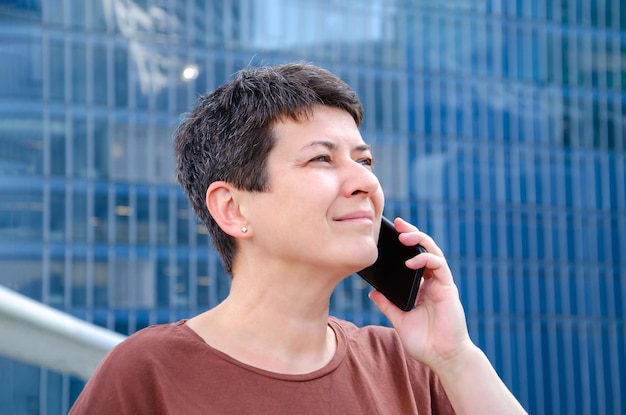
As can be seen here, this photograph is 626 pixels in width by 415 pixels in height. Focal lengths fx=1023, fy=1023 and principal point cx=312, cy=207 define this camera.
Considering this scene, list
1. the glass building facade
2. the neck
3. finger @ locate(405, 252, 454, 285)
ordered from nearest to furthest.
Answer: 1. the neck
2. finger @ locate(405, 252, 454, 285)
3. the glass building facade

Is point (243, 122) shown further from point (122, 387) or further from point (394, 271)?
point (122, 387)

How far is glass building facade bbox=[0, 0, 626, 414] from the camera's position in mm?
35125

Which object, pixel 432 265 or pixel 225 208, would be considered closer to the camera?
pixel 225 208

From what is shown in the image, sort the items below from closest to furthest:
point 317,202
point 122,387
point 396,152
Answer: point 122,387 → point 317,202 → point 396,152

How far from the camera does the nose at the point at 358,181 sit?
8.21ft

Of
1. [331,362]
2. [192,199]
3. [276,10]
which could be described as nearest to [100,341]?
[192,199]

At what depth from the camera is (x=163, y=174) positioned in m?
37.0

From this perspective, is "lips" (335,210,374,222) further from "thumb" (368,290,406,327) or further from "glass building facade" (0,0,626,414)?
"glass building facade" (0,0,626,414)

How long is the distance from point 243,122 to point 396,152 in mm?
38838

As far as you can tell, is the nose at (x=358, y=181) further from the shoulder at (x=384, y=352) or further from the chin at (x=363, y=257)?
the shoulder at (x=384, y=352)

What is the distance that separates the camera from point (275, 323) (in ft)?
8.49

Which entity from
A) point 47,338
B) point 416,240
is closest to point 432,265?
point 416,240

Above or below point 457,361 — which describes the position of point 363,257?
above

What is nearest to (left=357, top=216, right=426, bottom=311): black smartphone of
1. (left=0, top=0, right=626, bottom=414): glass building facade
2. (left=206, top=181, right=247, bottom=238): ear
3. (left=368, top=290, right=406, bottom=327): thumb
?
(left=368, top=290, right=406, bottom=327): thumb
